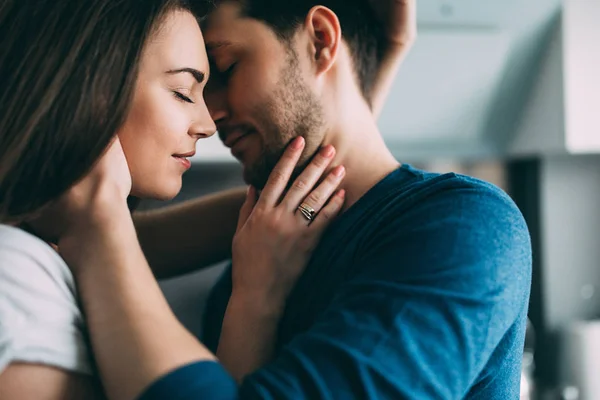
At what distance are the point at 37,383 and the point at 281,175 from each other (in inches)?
19.8

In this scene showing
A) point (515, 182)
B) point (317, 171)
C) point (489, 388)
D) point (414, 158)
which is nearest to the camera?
point (489, 388)

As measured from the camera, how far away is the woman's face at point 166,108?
3.09 ft

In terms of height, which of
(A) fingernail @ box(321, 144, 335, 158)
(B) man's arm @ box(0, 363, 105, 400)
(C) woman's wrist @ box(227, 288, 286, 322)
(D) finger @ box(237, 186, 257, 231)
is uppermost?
(A) fingernail @ box(321, 144, 335, 158)

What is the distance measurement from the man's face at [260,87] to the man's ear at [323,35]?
0.07 ft

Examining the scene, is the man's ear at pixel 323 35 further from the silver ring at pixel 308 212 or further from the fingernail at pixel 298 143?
the silver ring at pixel 308 212

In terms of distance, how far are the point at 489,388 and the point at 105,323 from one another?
46cm

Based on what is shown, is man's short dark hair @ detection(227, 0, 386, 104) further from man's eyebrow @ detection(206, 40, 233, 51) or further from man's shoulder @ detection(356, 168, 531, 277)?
man's shoulder @ detection(356, 168, 531, 277)

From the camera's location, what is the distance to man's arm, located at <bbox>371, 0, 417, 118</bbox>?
46.9 inches

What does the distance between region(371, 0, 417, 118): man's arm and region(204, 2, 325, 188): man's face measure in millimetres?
173

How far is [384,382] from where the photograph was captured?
73 cm

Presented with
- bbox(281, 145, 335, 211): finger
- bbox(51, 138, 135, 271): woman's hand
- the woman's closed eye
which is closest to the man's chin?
bbox(281, 145, 335, 211): finger

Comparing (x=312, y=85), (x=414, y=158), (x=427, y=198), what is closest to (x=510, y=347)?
(x=427, y=198)

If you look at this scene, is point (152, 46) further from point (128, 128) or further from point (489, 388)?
point (489, 388)

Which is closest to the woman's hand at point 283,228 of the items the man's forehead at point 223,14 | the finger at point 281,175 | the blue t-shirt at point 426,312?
the finger at point 281,175
